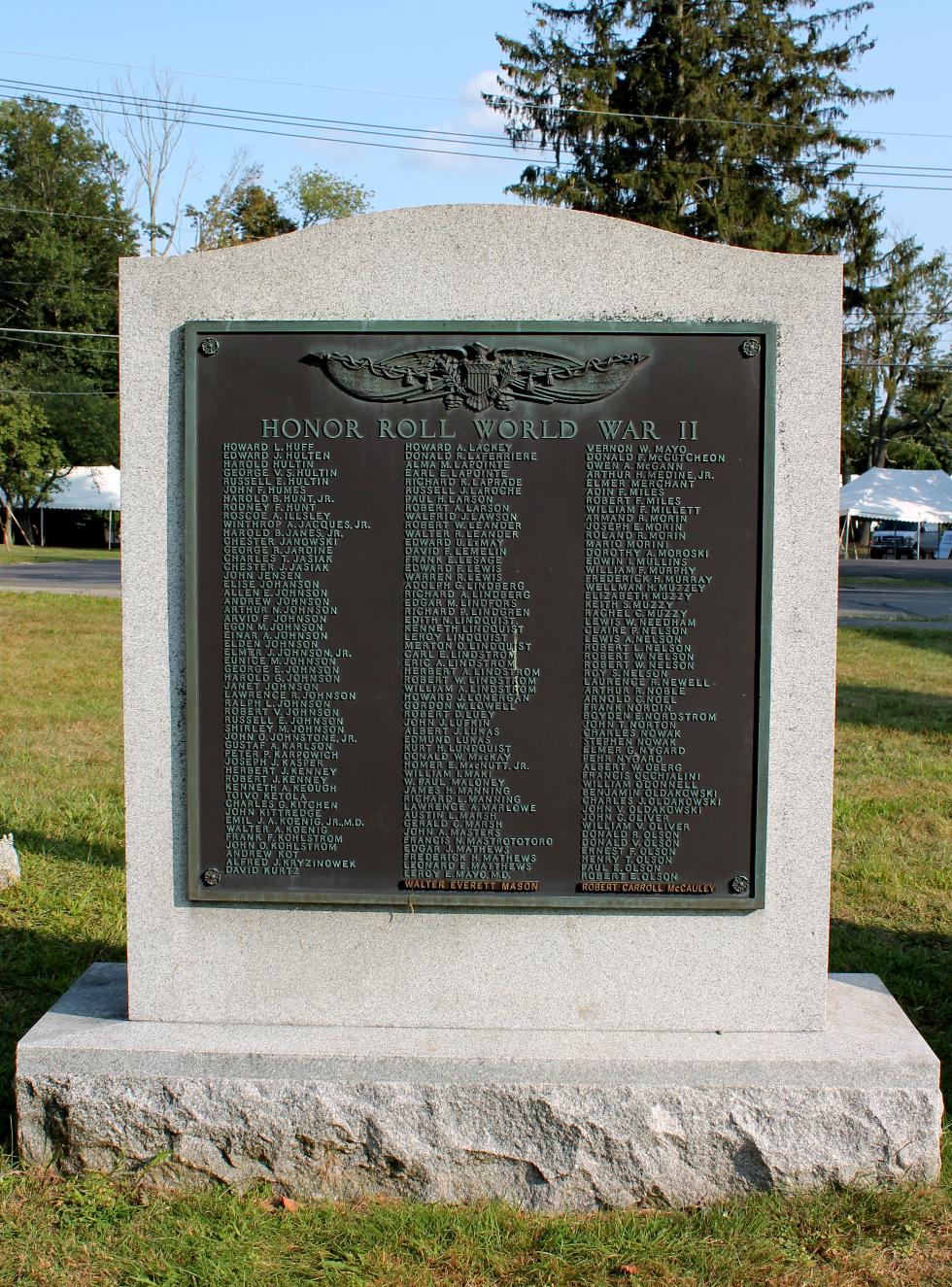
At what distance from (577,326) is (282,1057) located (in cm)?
239

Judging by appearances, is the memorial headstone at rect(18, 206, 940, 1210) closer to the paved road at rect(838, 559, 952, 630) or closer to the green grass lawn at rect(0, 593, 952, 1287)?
the green grass lawn at rect(0, 593, 952, 1287)

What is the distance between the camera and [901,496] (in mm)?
43906

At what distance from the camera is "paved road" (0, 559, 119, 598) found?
70.6ft

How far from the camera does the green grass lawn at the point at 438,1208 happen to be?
10.2ft

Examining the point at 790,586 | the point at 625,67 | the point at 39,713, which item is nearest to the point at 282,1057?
the point at 790,586

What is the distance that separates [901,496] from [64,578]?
3132 centimetres

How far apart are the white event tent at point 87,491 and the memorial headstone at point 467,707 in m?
46.0

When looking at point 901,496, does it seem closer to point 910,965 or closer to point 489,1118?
point 910,965

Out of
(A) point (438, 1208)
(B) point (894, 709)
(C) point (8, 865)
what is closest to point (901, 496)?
(B) point (894, 709)

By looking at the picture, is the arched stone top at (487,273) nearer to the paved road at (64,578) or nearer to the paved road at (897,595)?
the paved road at (897,595)

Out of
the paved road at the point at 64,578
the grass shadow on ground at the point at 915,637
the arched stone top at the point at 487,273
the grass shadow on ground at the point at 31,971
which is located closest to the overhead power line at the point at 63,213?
the paved road at the point at 64,578

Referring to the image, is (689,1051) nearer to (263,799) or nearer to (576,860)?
(576,860)

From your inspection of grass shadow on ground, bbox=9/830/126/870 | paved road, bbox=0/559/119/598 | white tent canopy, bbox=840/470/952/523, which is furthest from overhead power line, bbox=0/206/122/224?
grass shadow on ground, bbox=9/830/126/870

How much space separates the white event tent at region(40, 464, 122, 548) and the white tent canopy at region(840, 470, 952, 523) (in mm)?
29211
